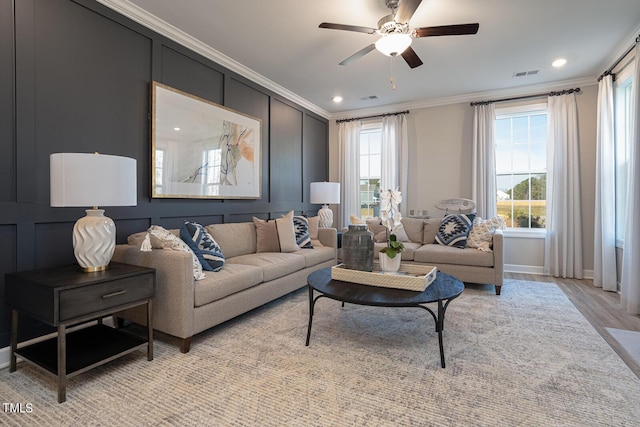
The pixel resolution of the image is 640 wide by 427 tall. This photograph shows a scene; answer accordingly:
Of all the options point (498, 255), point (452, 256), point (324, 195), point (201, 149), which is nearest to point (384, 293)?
point (452, 256)

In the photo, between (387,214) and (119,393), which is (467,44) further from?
(119,393)

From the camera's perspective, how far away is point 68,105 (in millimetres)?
2432

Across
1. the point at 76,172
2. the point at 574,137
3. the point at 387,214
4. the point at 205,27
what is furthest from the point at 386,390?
the point at 574,137

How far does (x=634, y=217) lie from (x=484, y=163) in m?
2.05

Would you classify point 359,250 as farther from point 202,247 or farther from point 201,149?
point 201,149

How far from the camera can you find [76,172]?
1871 mm

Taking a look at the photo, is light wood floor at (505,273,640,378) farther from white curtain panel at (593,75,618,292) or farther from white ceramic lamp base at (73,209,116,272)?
white ceramic lamp base at (73,209,116,272)

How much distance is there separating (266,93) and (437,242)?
3202mm

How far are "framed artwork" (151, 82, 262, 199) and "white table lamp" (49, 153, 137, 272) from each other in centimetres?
100

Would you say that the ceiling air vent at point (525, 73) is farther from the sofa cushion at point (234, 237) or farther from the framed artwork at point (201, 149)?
the sofa cushion at point (234, 237)

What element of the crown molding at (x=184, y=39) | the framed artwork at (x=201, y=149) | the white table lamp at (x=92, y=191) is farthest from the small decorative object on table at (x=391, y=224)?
the crown molding at (x=184, y=39)

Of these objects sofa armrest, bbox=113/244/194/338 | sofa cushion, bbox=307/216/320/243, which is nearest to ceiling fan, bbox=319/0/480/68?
sofa armrest, bbox=113/244/194/338

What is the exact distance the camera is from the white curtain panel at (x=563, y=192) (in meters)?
4.48

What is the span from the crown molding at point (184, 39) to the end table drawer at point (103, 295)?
7.48 ft
